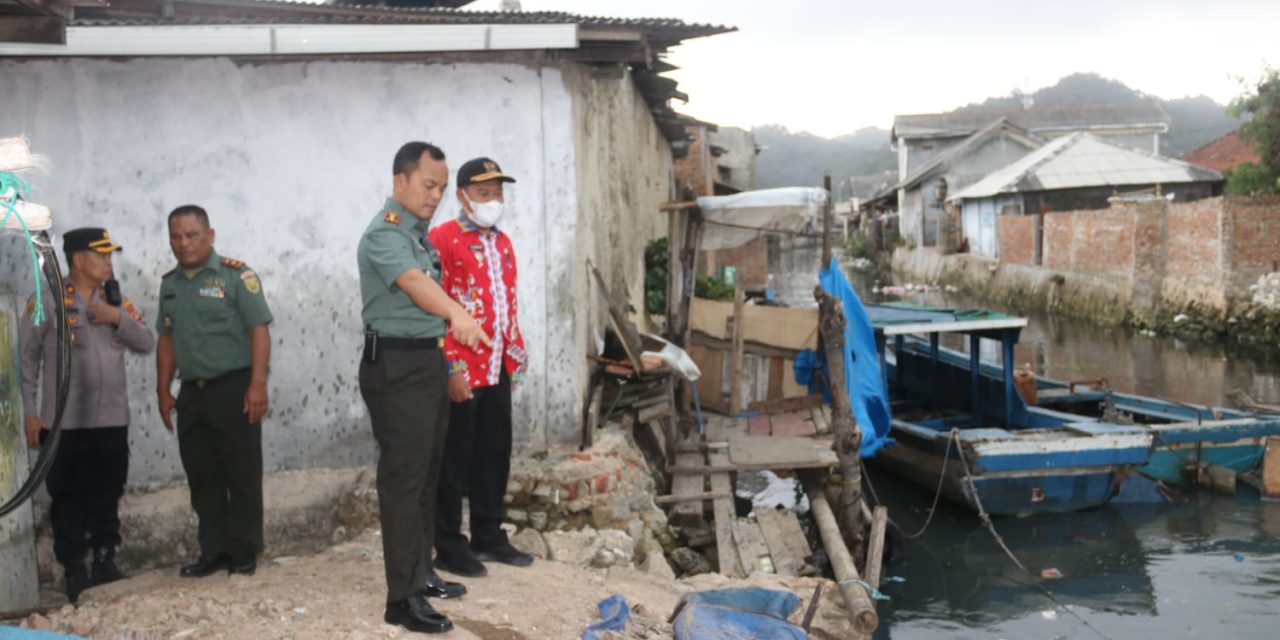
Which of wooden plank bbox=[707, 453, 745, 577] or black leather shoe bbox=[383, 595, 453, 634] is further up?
black leather shoe bbox=[383, 595, 453, 634]

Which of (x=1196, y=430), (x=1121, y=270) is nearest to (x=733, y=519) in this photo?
(x=1196, y=430)

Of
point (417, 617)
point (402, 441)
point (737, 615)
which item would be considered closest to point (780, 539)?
point (737, 615)

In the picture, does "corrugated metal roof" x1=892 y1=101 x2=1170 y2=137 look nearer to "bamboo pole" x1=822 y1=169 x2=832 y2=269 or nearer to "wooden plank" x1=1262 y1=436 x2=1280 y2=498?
"wooden plank" x1=1262 y1=436 x2=1280 y2=498

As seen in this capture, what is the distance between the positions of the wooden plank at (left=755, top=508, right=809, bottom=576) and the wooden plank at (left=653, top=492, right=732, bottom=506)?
384mm

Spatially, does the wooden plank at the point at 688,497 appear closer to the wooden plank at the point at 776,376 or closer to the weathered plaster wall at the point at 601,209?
the weathered plaster wall at the point at 601,209

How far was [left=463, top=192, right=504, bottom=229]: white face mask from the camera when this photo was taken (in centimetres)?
492

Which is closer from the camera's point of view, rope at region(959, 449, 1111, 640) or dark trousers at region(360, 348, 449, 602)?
dark trousers at region(360, 348, 449, 602)

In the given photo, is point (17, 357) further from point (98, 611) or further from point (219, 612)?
point (219, 612)

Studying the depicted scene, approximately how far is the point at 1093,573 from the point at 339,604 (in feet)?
22.2

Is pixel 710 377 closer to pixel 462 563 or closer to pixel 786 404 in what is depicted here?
pixel 786 404

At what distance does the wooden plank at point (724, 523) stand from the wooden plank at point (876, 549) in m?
0.93

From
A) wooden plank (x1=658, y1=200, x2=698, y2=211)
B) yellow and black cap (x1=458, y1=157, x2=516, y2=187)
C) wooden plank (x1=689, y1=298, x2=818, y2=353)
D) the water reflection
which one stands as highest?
wooden plank (x1=658, y1=200, x2=698, y2=211)

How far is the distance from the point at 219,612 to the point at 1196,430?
9.27 m

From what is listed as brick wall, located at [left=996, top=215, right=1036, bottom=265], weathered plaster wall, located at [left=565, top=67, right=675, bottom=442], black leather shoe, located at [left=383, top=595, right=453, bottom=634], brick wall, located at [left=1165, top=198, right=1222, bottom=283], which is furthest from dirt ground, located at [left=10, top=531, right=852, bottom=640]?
brick wall, located at [left=996, top=215, right=1036, bottom=265]
